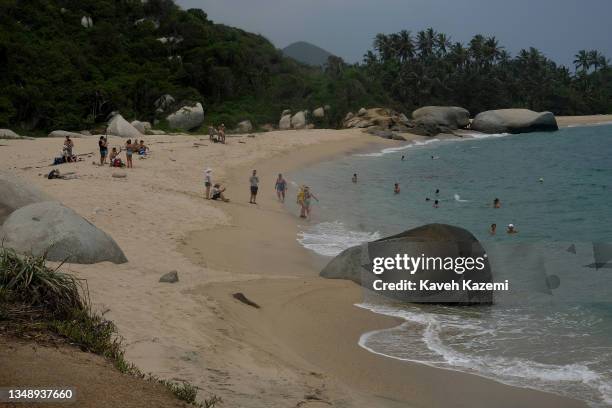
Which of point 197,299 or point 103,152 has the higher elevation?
point 103,152

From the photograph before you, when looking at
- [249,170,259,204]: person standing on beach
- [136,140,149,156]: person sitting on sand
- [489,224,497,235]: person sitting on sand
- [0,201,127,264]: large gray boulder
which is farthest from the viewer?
[136,140,149,156]: person sitting on sand

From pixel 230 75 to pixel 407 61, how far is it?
3723 centimetres

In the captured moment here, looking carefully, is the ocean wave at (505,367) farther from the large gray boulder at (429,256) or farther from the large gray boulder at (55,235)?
the large gray boulder at (55,235)

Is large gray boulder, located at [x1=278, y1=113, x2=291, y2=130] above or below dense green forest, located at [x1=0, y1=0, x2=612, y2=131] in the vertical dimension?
below

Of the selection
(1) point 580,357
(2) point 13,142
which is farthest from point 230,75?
(1) point 580,357

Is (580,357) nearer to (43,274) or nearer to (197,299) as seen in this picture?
(197,299)

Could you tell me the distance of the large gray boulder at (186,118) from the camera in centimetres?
4756

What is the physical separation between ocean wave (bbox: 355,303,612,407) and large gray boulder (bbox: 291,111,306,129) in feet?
156

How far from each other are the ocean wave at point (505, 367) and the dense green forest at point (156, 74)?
3833 centimetres

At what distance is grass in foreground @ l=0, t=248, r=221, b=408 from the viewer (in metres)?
5.88

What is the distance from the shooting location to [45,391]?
15.8ft

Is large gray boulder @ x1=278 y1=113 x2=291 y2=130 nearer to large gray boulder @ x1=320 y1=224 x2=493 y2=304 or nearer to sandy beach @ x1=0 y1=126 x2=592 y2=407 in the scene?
sandy beach @ x1=0 y1=126 x2=592 y2=407

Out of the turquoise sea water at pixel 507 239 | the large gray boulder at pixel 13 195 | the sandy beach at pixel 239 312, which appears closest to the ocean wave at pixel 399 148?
the turquoise sea water at pixel 507 239

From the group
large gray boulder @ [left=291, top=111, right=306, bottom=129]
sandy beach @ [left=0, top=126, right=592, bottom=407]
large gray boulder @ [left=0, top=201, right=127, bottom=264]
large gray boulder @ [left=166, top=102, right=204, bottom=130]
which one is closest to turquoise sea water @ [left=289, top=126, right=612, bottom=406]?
sandy beach @ [left=0, top=126, right=592, bottom=407]
